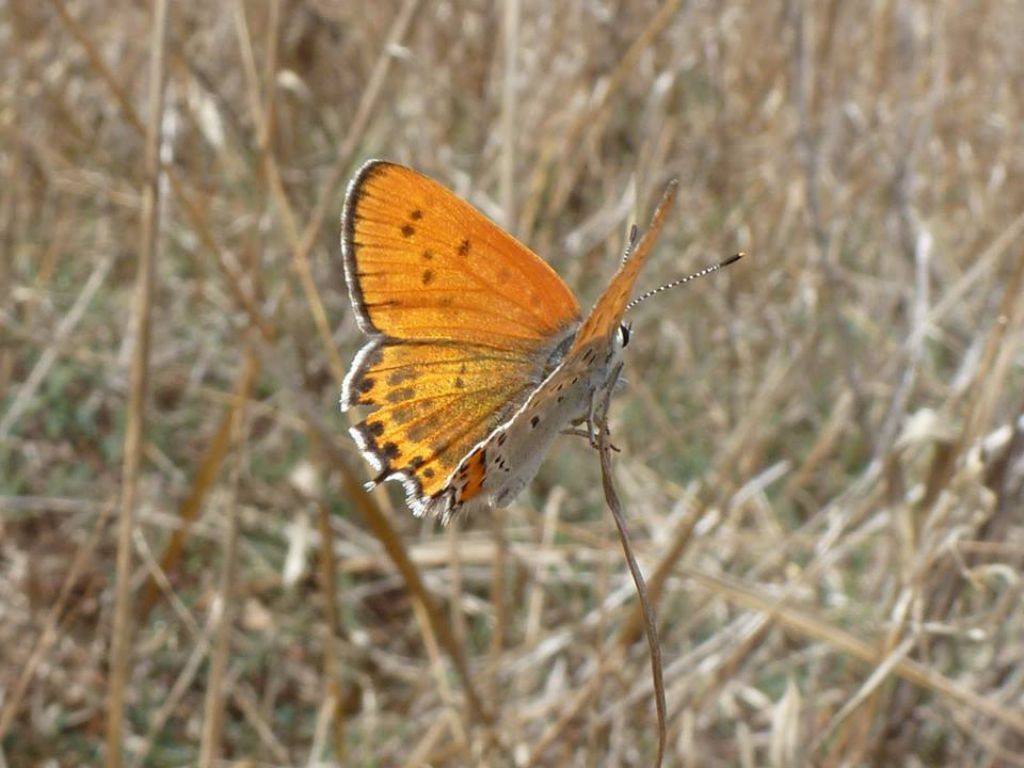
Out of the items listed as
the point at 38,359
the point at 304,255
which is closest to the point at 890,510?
the point at 304,255

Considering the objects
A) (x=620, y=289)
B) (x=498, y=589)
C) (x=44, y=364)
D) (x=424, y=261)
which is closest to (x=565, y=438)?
(x=498, y=589)

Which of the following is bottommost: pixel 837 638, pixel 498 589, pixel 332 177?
pixel 837 638

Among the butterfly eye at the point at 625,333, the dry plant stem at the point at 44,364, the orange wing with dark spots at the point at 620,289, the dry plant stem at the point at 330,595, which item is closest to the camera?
the orange wing with dark spots at the point at 620,289

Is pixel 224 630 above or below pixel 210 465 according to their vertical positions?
below

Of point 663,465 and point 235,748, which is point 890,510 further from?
point 235,748

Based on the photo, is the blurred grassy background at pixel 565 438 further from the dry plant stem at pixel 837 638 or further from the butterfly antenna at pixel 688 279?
the butterfly antenna at pixel 688 279

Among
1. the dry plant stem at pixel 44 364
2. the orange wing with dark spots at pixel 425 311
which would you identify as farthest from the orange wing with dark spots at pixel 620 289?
the dry plant stem at pixel 44 364

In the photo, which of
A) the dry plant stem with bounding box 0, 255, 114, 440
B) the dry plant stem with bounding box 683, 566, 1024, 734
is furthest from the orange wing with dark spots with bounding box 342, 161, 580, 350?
the dry plant stem with bounding box 0, 255, 114, 440

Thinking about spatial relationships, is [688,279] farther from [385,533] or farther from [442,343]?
[385,533]
